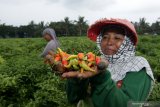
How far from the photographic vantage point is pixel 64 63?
206 centimetres

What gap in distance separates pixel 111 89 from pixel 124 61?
1.08ft

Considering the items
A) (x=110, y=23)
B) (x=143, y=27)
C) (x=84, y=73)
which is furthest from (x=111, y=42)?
(x=143, y=27)

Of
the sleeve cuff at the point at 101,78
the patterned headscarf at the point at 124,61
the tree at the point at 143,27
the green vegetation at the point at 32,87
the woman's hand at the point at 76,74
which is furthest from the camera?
the tree at the point at 143,27

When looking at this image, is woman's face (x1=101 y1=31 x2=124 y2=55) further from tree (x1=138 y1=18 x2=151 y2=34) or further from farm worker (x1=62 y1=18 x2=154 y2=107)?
tree (x1=138 y1=18 x2=151 y2=34)

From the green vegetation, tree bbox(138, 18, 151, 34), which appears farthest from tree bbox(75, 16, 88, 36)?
the green vegetation

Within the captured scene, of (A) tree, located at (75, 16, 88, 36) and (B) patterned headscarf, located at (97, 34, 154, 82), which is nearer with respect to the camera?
(B) patterned headscarf, located at (97, 34, 154, 82)

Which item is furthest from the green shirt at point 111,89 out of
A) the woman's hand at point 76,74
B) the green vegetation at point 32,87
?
the green vegetation at point 32,87

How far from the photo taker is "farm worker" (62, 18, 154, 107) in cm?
214

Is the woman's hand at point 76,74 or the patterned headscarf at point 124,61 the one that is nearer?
the woman's hand at point 76,74

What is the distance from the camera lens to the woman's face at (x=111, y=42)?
2410mm

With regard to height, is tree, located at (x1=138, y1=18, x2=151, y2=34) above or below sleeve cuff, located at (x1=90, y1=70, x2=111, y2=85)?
below

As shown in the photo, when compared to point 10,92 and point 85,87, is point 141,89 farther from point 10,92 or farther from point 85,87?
point 10,92

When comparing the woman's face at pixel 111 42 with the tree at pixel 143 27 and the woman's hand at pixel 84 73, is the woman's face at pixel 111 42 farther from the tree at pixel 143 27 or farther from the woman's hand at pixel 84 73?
the tree at pixel 143 27

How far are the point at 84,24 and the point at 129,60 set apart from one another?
211 feet
